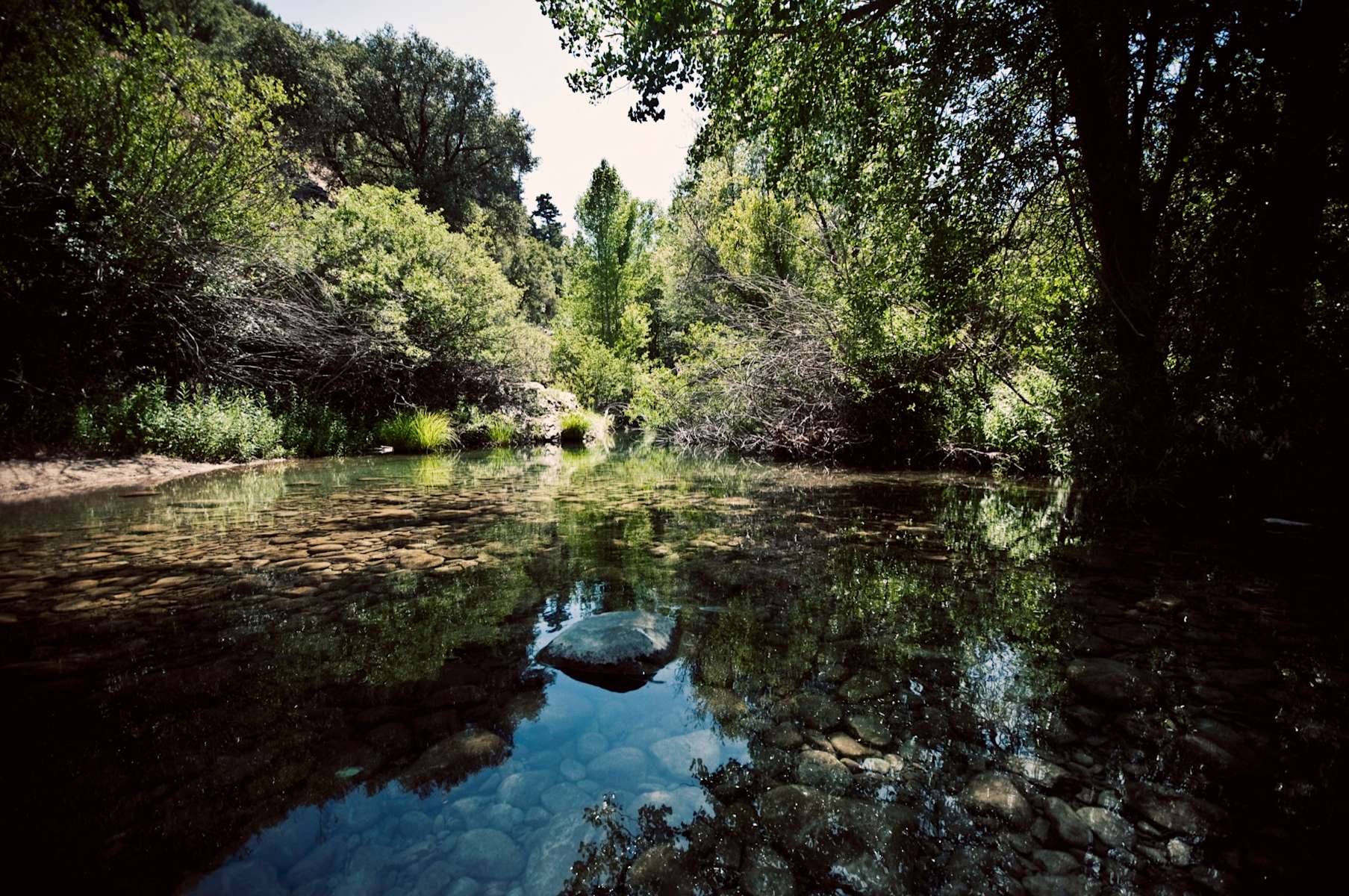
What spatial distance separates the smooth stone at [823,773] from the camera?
194cm

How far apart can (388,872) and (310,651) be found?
1789 millimetres

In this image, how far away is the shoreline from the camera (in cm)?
754

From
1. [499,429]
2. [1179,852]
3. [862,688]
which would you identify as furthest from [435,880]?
[499,429]

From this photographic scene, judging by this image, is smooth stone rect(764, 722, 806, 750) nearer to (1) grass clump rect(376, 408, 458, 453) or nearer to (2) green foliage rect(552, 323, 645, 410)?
(1) grass clump rect(376, 408, 458, 453)

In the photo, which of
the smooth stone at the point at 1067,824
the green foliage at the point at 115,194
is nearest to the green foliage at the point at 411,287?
the green foliage at the point at 115,194

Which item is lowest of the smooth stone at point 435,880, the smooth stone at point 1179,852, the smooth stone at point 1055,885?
the smooth stone at point 435,880

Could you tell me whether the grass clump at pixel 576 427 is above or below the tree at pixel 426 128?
below

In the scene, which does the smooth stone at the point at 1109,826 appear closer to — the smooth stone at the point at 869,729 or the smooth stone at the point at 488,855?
the smooth stone at the point at 869,729

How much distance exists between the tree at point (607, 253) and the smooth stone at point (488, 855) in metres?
29.7

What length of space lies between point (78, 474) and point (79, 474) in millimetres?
17

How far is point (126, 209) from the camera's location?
971cm

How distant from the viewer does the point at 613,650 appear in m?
2.94

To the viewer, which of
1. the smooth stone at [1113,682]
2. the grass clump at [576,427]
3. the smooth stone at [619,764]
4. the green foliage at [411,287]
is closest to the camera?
the smooth stone at [619,764]

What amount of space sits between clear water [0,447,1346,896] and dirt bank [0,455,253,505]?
4510 mm
